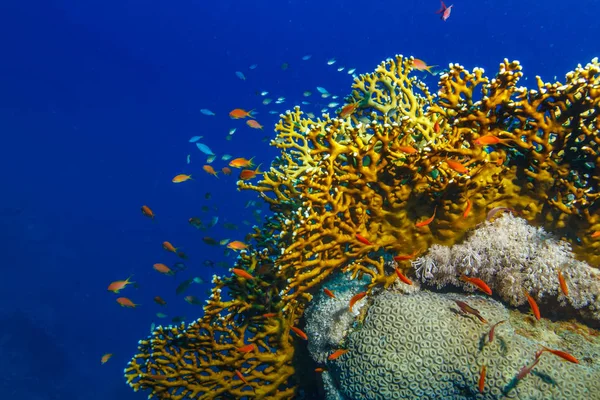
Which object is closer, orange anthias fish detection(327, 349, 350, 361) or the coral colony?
the coral colony

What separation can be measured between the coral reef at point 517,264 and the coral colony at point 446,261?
2 cm

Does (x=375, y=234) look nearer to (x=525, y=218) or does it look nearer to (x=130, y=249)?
(x=525, y=218)

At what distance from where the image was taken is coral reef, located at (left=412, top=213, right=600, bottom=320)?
3881 mm

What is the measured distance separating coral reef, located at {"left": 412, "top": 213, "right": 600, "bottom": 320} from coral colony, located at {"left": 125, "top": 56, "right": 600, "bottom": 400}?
0.05ft

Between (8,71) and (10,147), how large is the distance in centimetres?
3274

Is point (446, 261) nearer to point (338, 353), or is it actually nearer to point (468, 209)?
point (468, 209)

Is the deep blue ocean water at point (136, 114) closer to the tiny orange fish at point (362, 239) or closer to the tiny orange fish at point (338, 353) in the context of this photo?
the tiny orange fish at point (338, 353)

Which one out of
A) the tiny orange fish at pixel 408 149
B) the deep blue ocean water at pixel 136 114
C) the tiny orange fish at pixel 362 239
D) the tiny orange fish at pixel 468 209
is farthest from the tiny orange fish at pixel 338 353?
the deep blue ocean water at pixel 136 114

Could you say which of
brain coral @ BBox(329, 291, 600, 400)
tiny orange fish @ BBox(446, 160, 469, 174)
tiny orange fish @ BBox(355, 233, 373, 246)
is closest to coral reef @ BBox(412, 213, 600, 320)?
brain coral @ BBox(329, 291, 600, 400)

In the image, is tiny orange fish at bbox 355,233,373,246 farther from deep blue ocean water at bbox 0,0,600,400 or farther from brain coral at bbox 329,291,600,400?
deep blue ocean water at bbox 0,0,600,400

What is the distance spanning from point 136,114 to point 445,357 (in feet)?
389

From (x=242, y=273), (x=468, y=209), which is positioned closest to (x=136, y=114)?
(x=242, y=273)

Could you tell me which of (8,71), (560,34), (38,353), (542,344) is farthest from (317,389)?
(560,34)

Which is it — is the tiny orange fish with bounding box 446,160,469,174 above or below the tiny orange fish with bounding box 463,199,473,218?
above
